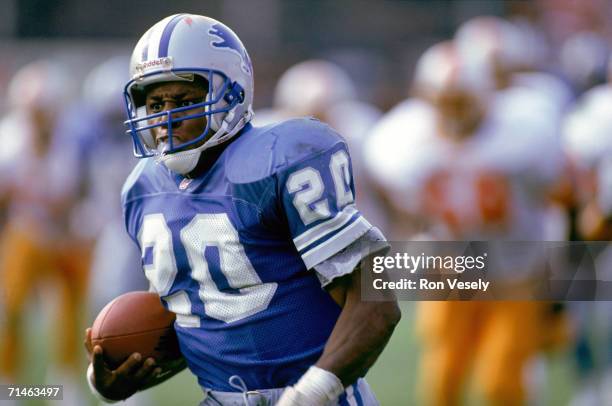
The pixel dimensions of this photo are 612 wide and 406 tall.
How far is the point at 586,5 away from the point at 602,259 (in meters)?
4.87

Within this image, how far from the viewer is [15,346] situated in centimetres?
546

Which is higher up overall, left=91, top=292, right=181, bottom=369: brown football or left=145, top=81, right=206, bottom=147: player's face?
left=145, top=81, right=206, bottom=147: player's face

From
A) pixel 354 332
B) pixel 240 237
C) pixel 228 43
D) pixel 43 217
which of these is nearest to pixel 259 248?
pixel 240 237

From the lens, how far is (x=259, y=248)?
2191 millimetres

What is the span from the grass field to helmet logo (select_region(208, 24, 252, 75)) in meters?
2.46

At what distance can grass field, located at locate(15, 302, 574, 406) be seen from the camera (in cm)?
531

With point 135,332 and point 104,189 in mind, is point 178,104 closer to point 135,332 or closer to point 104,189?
point 135,332

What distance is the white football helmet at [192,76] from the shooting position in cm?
227

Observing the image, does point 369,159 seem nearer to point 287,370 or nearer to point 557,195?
point 557,195

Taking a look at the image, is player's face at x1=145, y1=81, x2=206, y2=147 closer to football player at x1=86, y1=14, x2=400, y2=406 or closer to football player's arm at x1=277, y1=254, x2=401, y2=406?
football player at x1=86, y1=14, x2=400, y2=406

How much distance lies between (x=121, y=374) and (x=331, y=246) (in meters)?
0.59

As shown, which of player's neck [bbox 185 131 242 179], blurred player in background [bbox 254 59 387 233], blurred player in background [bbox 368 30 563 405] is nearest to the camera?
player's neck [bbox 185 131 242 179]

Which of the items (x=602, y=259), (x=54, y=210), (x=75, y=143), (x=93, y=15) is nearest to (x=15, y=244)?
(x=54, y=210)

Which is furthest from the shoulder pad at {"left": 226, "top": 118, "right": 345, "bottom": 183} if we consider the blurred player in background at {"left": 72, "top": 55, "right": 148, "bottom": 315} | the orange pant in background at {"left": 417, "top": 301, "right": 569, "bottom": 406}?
the blurred player in background at {"left": 72, "top": 55, "right": 148, "bottom": 315}
